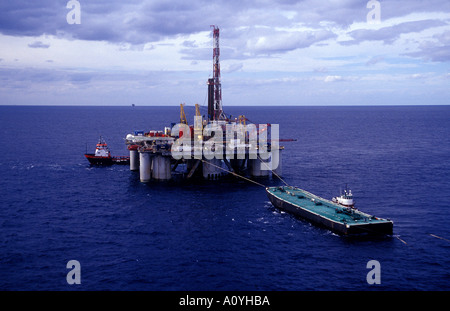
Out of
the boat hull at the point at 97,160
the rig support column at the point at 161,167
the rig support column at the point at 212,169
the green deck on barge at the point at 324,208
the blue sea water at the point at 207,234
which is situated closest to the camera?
the blue sea water at the point at 207,234

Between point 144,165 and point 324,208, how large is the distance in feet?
149

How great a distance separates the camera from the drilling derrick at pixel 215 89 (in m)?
114

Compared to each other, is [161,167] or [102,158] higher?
[102,158]

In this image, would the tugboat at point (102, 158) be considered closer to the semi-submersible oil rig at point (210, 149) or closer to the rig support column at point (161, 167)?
the semi-submersible oil rig at point (210, 149)

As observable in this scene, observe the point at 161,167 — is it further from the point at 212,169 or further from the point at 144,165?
the point at 212,169

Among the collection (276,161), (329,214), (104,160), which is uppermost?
(276,161)

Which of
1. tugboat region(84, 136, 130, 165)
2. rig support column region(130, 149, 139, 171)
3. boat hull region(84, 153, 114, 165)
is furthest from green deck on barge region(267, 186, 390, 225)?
boat hull region(84, 153, 114, 165)

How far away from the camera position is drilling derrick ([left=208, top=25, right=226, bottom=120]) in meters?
114

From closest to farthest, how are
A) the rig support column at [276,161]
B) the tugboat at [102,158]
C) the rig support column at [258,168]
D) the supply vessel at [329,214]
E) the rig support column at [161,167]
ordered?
the supply vessel at [329,214] → the rig support column at [161,167] → the rig support column at [258,168] → the rig support column at [276,161] → the tugboat at [102,158]

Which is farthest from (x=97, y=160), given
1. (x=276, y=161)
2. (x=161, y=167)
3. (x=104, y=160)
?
(x=276, y=161)

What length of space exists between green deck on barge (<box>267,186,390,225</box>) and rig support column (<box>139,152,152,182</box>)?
31331mm

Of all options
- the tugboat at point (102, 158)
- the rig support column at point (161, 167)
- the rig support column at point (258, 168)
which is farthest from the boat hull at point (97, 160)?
the rig support column at point (258, 168)

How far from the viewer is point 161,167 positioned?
9769cm

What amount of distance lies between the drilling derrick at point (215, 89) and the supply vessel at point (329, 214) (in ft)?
140
